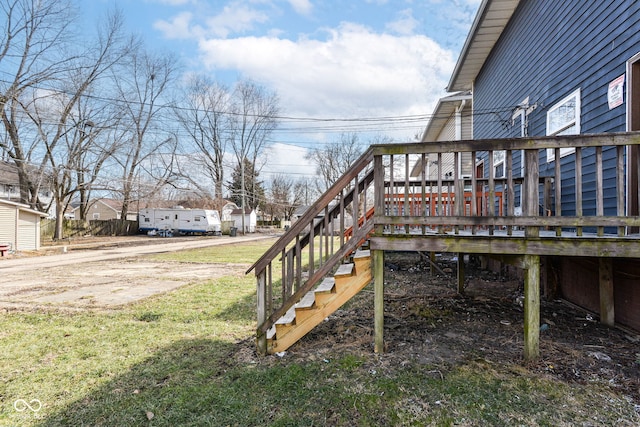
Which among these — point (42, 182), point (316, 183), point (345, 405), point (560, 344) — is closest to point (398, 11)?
point (560, 344)

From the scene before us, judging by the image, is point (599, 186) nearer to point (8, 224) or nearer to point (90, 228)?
point (8, 224)

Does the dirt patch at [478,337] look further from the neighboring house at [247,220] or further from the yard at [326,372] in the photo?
the neighboring house at [247,220]

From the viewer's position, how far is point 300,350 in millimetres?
3480

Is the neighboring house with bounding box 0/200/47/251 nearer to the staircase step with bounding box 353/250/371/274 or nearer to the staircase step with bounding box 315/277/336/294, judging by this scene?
the staircase step with bounding box 315/277/336/294

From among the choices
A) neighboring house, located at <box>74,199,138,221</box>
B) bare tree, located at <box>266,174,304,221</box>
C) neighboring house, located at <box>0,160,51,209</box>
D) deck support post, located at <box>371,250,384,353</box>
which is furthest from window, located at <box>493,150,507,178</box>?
neighboring house, located at <box>74,199,138,221</box>

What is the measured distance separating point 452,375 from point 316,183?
1693 inches

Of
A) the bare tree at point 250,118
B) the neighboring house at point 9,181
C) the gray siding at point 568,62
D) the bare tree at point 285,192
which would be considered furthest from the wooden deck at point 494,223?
the bare tree at point 285,192

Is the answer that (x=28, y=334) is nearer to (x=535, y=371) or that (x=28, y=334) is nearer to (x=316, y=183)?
(x=535, y=371)

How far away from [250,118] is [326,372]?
124 feet

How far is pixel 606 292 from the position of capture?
3.98m

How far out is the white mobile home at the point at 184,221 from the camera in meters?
28.6

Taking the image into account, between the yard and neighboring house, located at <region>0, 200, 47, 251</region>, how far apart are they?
13.7 metres

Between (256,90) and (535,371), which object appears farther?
(256,90)

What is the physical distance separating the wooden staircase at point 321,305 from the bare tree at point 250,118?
34.6 meters
